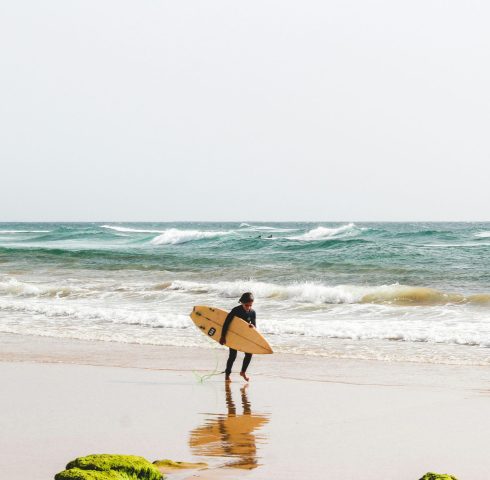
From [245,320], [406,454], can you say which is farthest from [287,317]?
[406,454]

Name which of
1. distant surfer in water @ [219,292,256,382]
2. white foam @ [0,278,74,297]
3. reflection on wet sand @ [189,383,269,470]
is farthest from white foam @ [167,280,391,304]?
reflection on wet sand @ [189,383,269,470]

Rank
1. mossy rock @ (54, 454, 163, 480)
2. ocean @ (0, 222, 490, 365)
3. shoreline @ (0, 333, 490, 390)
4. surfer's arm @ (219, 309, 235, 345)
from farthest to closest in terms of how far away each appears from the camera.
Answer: ocean @ (0, 222, 490, 365)
surfer's arm @ (219, 309, 235, 345)
shoreline @ (0, 333, 490, 390)
mossy rock @ (54, 454, 163, 480)

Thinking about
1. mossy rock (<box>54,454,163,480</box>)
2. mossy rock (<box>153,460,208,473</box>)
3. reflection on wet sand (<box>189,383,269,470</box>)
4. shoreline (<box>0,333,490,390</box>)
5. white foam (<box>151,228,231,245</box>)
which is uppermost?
white foam (<box>151,228,231,245</box>)

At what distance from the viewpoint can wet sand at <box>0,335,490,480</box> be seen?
5.94 meters

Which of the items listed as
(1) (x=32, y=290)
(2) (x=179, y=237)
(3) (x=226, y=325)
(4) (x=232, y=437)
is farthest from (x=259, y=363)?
(2) (x=179, y=237)

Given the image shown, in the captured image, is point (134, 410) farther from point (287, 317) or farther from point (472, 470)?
point (287, 317)

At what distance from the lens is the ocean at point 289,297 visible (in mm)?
13711

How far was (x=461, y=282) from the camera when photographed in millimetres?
23922

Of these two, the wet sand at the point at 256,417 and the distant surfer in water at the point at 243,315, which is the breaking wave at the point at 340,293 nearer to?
the wet sand at the point at 256,417

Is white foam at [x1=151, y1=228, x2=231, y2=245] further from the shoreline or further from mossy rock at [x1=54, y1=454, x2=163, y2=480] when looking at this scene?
mossy rock at [x1=54, y1=454, x2=163, y2=480]

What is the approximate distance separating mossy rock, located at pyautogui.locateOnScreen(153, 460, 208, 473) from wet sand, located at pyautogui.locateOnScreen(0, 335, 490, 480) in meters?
0.13

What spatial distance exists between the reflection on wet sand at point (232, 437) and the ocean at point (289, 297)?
182 inches

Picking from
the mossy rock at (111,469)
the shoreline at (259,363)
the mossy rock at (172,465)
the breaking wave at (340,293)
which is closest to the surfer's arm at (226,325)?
the shoreline at (259,363)

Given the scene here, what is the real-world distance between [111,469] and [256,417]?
2.78 metres
